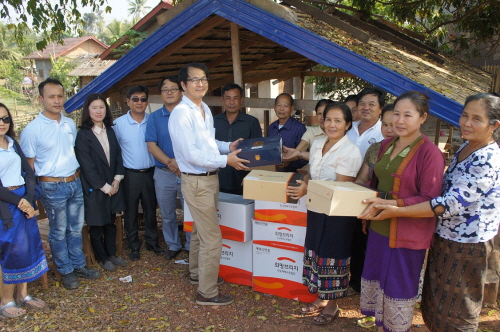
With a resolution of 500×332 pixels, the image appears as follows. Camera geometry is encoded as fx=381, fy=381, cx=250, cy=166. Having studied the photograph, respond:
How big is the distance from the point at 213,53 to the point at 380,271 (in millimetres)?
4240

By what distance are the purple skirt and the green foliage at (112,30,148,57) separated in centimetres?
468

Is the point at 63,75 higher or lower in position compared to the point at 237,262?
higher

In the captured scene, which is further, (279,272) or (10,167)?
(279,272)

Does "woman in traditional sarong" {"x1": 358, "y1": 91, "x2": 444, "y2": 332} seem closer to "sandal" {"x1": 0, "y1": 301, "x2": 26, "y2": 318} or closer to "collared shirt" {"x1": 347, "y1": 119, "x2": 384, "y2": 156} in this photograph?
"collared shirt" {"x1": 347, "y1": 119, "x2": 384, "y2": 156}

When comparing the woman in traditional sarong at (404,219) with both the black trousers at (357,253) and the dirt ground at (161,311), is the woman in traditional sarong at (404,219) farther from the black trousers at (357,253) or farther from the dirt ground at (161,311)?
the black trousers at (357,253)

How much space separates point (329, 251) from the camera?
10.3 ft

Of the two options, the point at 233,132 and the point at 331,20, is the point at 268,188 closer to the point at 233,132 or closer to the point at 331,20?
the point at 233,132

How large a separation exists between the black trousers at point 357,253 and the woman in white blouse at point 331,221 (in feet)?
1.84

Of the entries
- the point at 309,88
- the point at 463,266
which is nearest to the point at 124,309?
the point at 463,266

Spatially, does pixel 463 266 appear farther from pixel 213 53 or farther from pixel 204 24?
pixel 213 53

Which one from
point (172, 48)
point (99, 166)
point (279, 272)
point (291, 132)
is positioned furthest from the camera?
point (172, 48)

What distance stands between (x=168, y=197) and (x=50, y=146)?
140 cm

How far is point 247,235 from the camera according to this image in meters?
3.80

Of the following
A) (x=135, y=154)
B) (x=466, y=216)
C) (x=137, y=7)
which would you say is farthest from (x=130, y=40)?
(x=137, y=7)
